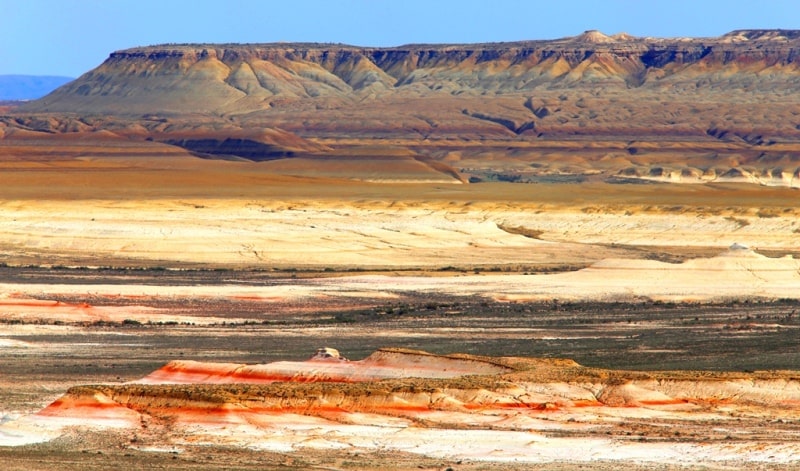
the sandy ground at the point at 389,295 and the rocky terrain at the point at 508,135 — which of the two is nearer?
the sandy ground at the point at 389,295

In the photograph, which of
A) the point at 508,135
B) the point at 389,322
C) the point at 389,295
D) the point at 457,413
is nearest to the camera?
the point at 457,413

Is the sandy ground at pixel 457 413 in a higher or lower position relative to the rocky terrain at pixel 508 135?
lower

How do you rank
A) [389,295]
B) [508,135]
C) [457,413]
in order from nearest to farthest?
[457,413], [389,295], [508,135]

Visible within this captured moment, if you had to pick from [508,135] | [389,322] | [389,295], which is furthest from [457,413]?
[508,135]

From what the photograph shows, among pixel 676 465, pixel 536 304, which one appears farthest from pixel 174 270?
pixel 676 465

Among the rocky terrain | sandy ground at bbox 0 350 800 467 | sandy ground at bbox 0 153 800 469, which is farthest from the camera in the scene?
the rocky terrain

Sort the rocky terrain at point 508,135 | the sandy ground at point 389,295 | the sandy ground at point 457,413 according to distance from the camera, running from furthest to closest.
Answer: the rocky terrain at point 508,135
the sandy ground at point 389,295
the sandy ground at point 457,413

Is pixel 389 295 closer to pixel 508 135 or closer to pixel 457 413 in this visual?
pixel 457 413

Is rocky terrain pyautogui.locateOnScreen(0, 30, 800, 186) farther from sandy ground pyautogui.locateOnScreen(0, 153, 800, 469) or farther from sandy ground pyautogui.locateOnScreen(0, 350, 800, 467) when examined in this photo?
sandy ground pyautogui.locateOnScreen(0, 350, 800, 467)

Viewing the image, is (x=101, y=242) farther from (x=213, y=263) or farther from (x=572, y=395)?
(x=572, y=395)

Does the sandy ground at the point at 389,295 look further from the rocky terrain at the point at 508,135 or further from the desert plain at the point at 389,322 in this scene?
the rocky terrain at the point at 508,135

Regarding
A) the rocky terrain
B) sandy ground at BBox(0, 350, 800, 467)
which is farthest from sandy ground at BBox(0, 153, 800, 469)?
the rocky terrain

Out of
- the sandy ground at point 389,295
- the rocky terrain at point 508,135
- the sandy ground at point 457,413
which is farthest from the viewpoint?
the rocky terrain at point 508,135

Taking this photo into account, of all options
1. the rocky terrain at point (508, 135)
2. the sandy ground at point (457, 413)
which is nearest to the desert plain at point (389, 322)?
the sandy ground at point (457, 413)
